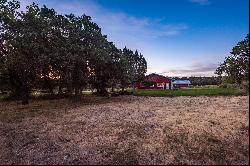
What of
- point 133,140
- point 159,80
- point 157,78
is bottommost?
point 133,140

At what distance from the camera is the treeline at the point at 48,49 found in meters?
32.5

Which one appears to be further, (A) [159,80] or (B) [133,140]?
(A) [159,80]

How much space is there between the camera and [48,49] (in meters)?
34.1

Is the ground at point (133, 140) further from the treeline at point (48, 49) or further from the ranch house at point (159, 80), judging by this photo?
the ranch house at point (159, 80)

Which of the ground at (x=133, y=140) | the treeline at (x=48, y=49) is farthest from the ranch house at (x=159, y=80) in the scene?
the ground at (x=133, y=140)

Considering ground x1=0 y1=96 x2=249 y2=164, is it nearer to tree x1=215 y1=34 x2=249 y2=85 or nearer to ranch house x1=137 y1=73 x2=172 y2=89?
tree x1=215 y1=34 x2=249 y2=85

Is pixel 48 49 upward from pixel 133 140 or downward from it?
upward

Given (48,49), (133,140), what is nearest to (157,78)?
(48,49)

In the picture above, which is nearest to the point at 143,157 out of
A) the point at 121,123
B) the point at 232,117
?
the point at 121,123

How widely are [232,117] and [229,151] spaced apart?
20.0 feet

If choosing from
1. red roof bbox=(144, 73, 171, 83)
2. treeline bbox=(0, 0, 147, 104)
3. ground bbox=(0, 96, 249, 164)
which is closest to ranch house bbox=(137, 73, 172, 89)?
red roof bbox=(144, 73, 171, 83)

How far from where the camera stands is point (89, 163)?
45.4 ft

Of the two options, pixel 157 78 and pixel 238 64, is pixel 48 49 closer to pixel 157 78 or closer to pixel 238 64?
pixel 238 64

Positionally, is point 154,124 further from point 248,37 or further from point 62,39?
point 62,39
